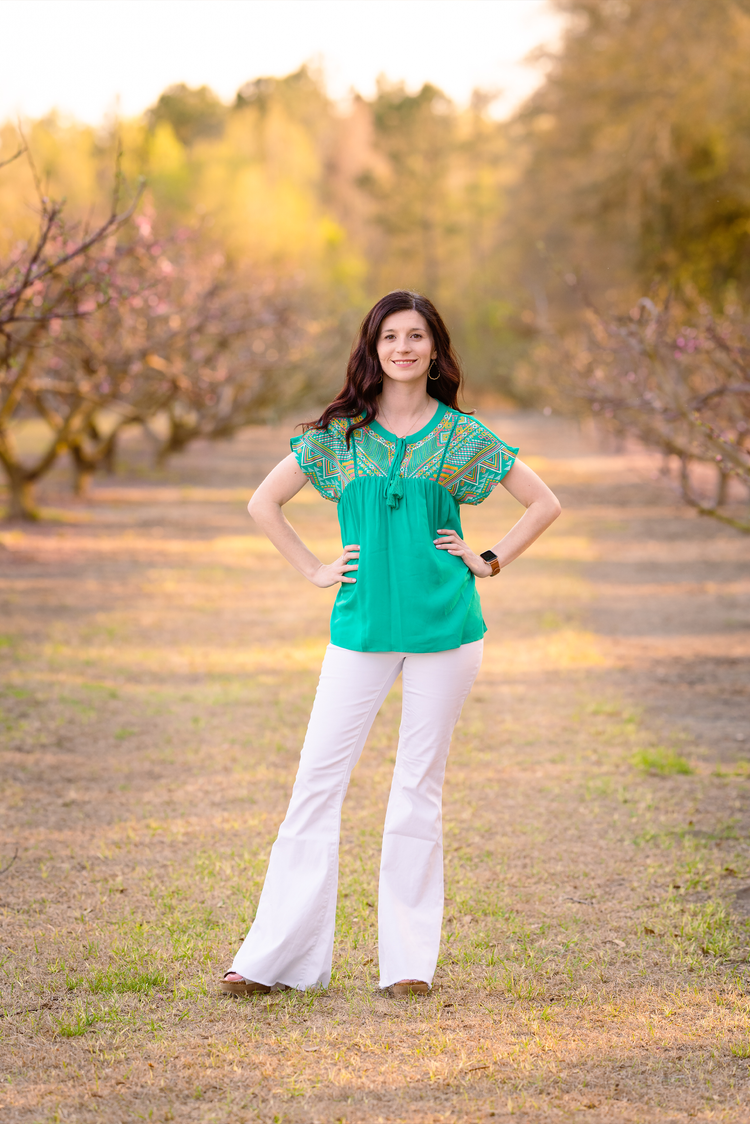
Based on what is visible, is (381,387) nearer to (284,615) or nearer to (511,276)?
(284,615)

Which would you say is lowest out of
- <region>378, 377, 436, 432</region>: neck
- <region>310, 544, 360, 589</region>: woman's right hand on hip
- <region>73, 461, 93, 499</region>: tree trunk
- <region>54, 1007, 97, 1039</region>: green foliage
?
<region>73, 461, 93, 499</region>: tree trunk

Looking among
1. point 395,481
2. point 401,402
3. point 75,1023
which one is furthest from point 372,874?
point 401,402

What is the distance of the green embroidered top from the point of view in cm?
329

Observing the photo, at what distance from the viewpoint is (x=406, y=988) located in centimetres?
348

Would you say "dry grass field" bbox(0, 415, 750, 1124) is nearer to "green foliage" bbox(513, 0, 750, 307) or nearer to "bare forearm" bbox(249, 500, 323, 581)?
"bare forearm" bbox(249, 500, 323, 581)

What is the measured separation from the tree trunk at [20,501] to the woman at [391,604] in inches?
536

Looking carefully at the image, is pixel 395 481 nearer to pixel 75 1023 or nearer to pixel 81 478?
pixel 75 1023

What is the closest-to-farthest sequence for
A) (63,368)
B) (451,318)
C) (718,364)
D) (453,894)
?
(453,894) → (718,364) → (63,368) → (451,318)

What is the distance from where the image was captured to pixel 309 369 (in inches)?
1228

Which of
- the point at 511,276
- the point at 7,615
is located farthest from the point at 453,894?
the point at 511,276

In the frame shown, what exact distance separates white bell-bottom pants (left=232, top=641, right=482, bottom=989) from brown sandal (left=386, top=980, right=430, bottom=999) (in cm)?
2

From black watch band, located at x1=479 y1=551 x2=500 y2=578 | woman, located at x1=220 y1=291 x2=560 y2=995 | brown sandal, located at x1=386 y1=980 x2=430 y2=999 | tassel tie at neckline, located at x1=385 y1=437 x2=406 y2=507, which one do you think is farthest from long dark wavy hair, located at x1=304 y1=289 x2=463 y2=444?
brown sandal, located at x1=386 y1=980 x2=430 y2=999

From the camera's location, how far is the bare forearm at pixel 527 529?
3430mm

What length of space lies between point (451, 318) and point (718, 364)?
205ft
